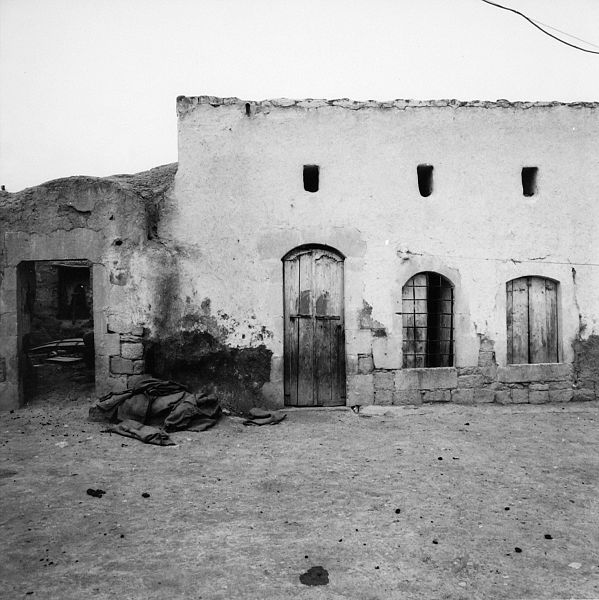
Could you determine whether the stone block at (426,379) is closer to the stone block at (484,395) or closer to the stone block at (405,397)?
the stone block at (405,397)

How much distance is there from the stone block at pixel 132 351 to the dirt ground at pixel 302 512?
1.16 m

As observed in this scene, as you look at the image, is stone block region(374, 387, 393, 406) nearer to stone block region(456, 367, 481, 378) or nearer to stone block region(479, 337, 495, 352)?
stone block region(456, 367, 481, 378)

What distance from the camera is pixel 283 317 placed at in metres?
7.72

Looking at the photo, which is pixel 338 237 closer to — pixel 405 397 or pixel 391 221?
pixel 391 221

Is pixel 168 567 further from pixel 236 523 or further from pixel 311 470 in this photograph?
pixel 311 470

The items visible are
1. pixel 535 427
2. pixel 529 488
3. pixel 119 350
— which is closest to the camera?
pixel 529 488

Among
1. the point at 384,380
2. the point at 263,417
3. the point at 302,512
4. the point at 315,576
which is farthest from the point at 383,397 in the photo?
the point at 315,576

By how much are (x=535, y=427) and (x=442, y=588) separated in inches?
173

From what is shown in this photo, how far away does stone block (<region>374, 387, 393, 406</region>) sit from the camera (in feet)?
25.4

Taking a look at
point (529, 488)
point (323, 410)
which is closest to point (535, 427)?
point (529, 488)

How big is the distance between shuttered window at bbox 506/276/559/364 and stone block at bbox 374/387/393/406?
211cm

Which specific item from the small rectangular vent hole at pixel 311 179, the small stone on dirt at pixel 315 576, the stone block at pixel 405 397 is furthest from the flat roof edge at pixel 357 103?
the small stone on dirt at pixel 315 576

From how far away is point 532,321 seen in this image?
8.18 m

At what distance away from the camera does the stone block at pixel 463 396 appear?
7887mm
